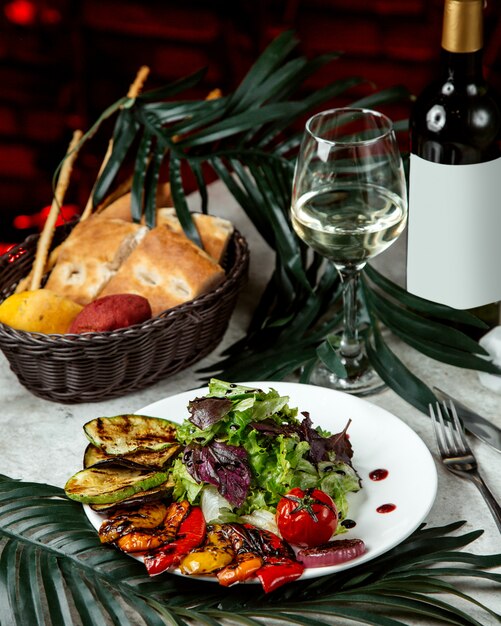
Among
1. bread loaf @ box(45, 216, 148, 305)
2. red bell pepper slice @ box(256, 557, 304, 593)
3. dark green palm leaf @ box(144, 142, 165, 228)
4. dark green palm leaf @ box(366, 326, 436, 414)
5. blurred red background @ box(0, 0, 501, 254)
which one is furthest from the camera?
blurred red background @ box(0, 0, 501, 254)

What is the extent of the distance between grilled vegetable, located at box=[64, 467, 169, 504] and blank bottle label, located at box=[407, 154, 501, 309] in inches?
17.3

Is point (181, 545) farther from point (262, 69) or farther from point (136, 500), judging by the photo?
point (262, 69)

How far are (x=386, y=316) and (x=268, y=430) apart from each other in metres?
0.41

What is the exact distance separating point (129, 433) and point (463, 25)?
2.04ft

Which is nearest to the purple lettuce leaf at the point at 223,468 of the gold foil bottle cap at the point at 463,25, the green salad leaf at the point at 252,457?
the green salad leaf at the point at 252,457

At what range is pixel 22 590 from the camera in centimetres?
97

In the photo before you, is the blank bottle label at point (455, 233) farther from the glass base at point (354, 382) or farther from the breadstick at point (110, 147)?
the breadstick at point (110, 147)

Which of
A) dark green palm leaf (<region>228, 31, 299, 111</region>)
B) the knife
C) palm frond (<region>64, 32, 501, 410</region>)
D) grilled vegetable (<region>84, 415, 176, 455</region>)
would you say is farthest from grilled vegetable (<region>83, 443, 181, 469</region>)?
dark green palm leaf (<region>228, 31, 299, 111</region>)

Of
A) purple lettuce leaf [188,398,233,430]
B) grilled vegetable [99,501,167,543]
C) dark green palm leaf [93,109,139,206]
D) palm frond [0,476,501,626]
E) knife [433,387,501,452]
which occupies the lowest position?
knife [433,387,501,452]

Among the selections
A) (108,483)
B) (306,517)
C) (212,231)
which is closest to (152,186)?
(212,231)

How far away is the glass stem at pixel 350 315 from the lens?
4.22 feet

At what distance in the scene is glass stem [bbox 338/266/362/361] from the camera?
1.29 m

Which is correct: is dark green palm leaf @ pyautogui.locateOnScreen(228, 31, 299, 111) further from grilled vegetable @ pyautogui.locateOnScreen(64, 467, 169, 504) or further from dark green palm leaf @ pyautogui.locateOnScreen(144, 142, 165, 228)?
grilled vegetable @ pyautogui.locateOnScreen(64, 467, 169, 504)

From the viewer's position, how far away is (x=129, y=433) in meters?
1.13
